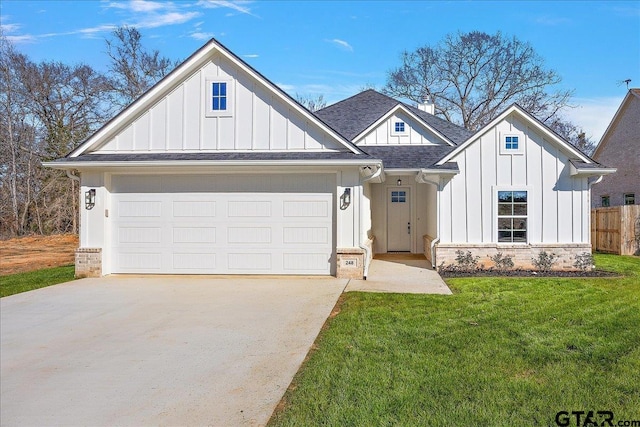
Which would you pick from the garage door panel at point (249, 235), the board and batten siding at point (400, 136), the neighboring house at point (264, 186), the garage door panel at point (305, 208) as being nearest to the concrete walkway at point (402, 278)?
the neighboring house at point (264, 186)

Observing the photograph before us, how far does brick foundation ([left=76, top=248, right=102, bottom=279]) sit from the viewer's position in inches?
431

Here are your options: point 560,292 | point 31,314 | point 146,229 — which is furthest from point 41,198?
point 560,292

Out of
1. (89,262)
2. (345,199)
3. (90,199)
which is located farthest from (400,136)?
(89,262)

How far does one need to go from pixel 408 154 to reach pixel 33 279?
37.6 ft

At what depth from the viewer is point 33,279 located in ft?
37.1

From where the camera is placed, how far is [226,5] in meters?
11.9

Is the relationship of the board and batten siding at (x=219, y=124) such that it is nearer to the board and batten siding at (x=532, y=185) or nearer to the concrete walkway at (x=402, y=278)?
the concrete walkway at (x=402, y=278)

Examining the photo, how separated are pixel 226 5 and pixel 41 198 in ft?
69.4

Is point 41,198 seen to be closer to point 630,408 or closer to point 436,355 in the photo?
point 436,355

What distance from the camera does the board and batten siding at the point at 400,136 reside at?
15930mm

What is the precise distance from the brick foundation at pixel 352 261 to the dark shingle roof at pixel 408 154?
142 inches

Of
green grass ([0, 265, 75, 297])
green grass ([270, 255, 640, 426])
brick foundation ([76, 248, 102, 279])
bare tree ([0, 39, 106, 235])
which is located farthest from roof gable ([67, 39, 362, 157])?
bare tree ([0, 39, 106, 235])

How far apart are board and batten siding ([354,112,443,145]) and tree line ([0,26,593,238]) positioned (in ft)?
40.1

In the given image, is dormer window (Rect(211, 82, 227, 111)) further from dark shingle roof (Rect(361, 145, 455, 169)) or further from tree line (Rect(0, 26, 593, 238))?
tree line (Rect(0, 26, 593, 238))
